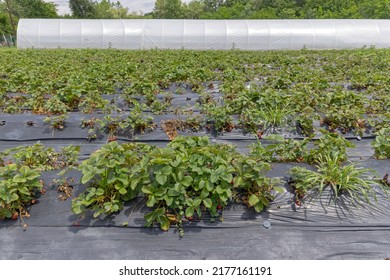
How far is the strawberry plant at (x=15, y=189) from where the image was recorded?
1.81 meters

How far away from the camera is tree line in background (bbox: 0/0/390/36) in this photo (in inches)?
884

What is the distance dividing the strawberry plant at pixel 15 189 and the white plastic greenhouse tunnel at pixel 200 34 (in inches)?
551

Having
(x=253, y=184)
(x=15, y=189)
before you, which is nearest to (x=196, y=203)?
(x=253, y=184)

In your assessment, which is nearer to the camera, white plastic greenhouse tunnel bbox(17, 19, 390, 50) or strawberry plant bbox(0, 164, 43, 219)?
strawberry plant bbox(0, 164, 43, 219)

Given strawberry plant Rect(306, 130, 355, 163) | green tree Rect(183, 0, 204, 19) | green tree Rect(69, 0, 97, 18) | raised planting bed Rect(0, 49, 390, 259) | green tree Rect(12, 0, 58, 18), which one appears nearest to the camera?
raised planting bed Rect(0, 49, 390, 259)

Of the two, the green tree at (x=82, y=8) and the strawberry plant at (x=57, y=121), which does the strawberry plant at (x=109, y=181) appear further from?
the green tree at (x=82, y=8)

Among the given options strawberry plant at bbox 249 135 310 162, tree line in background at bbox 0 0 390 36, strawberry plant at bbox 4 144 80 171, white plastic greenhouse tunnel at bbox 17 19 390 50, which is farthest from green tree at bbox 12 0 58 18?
strawberry plant at bbox 249 135 310 162


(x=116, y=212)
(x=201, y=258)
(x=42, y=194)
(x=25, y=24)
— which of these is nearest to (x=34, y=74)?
(x=42, y=194)

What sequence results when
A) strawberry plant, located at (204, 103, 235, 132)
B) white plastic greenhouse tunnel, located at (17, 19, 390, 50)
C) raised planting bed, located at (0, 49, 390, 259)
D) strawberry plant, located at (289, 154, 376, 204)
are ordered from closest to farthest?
raised planting bed, located at (0, 49, 390, 259), strawberry plant, located at (289, 154, 376, 204), strawberry plant, located at (204, 103, 235, 132), white plastic greenhouse tunnel, located at (17, 19, 390, 50)

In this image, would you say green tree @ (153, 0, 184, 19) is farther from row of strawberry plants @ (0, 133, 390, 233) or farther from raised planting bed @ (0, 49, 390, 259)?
row of strawberry plants @ (0, 133, 390, 233)

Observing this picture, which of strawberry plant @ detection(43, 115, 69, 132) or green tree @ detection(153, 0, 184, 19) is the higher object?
green tree @ detection(153, 0, 184, 19)

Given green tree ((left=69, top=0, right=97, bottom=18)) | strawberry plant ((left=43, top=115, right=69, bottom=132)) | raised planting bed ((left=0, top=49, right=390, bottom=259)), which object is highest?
green tree ((left=69, top=0, right=97, bottom=18))

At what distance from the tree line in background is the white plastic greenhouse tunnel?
840 cm

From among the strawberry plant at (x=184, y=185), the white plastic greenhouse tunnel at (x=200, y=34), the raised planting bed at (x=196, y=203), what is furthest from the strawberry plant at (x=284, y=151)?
the white plastic greenhouse tunnel at (x=200, y=34)
